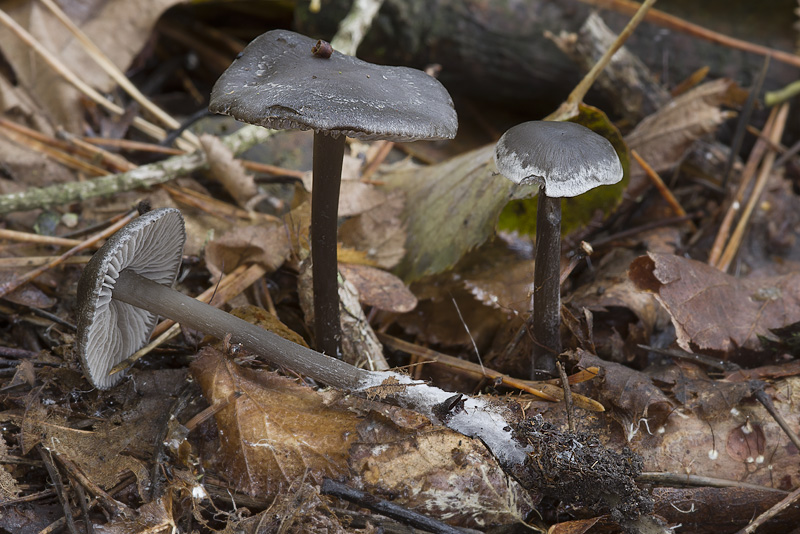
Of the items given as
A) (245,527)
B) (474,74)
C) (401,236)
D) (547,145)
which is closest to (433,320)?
(401,236)

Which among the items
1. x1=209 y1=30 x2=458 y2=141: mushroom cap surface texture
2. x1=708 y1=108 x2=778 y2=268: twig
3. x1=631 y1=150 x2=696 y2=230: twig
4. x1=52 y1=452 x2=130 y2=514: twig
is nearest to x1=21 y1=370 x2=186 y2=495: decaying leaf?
x1=52 y1=452 x2=130 y2=514: twig

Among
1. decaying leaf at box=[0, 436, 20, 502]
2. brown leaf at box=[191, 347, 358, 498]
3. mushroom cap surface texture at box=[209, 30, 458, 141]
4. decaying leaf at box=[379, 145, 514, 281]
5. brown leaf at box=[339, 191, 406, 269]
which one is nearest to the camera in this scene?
mushroom cap surface texture at box=[209, 30, 458, 141]

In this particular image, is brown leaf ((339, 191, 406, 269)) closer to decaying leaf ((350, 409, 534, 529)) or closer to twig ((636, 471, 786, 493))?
decaying leaf ((350, 409, 534, 529))

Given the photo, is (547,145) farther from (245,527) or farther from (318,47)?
(245,527)

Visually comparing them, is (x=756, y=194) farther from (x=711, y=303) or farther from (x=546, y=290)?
(x=546, y=290)

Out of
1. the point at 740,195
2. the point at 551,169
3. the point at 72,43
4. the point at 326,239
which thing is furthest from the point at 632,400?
the point at 72,43
